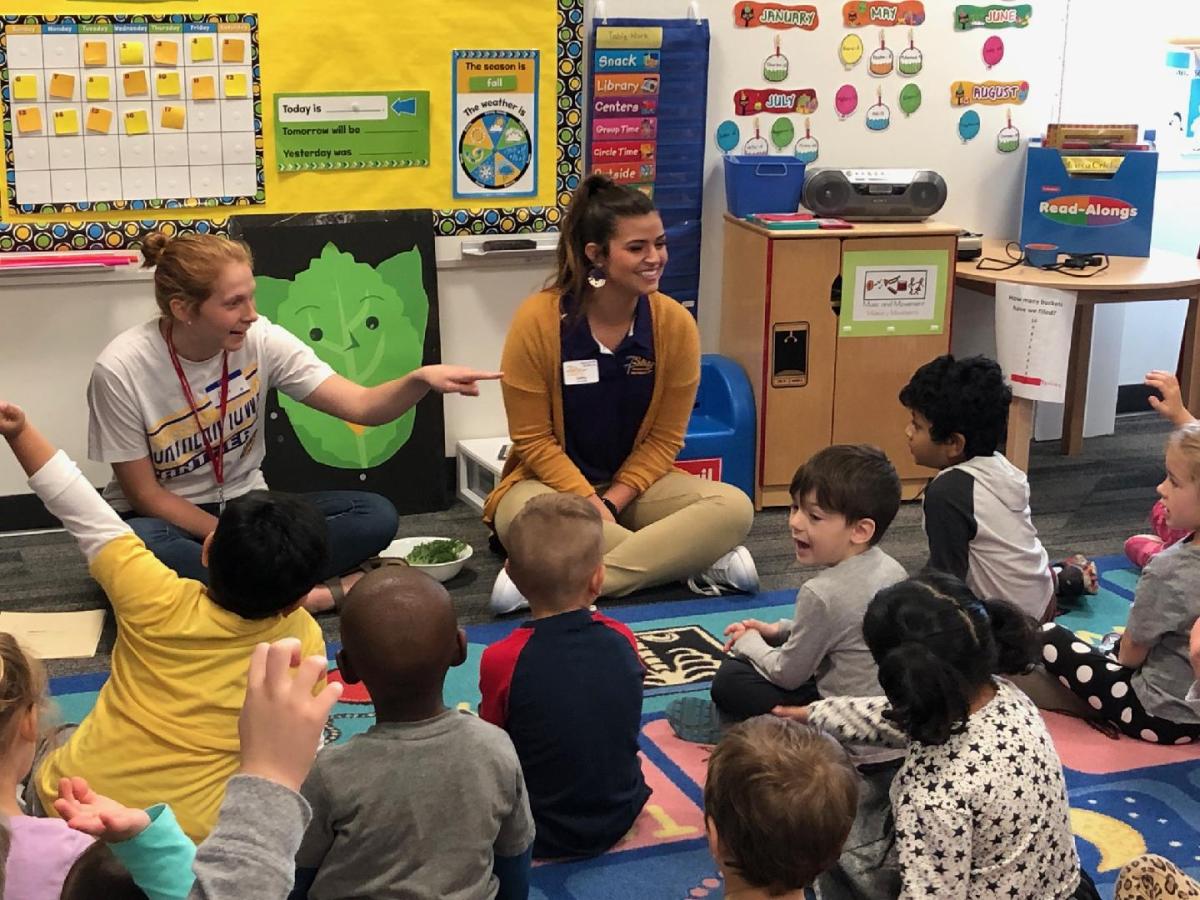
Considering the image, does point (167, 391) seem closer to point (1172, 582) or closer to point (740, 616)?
Answer: point (740, 616)

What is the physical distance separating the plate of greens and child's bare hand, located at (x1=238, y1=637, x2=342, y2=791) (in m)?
2.52

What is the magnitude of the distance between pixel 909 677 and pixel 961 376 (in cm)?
127

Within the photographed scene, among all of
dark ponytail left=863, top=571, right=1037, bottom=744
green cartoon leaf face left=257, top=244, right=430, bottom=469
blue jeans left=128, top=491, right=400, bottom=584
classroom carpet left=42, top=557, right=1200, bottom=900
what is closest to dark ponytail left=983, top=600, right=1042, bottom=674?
dark ponytail left=863, top=571, right=1037, bottom=744

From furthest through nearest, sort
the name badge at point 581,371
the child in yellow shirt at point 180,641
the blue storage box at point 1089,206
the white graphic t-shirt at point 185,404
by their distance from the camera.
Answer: the blue storage box at point 1089,206 < the name badge at point 581,371 < the white graphic t-shirt at point 185,404 < the child in yellow shirt at point 180,641

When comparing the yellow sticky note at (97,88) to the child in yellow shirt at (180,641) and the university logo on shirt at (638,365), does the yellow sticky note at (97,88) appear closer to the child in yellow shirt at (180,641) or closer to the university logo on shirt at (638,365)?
the university logo on shirt at (638,365)

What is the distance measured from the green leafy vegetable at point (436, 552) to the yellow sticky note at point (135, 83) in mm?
1403

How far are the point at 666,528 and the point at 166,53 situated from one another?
5.97ft

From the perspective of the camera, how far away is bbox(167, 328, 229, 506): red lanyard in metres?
3.21

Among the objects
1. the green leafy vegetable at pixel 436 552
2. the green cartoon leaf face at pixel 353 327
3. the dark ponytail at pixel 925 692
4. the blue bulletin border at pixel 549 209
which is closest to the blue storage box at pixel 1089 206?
the blue bulletin border at pixel 549 209

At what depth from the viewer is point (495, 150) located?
4.29 m

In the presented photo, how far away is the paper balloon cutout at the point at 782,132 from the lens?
4.57 meters

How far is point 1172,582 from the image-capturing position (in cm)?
279

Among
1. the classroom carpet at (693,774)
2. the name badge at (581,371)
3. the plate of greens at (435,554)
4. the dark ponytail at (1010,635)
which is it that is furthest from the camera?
the plate of greens at (435,554)

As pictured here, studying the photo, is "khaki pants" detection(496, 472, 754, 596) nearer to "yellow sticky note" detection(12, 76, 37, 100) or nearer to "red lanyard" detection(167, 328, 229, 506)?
"red lanyard" detection(167, 328, 229, 506)
